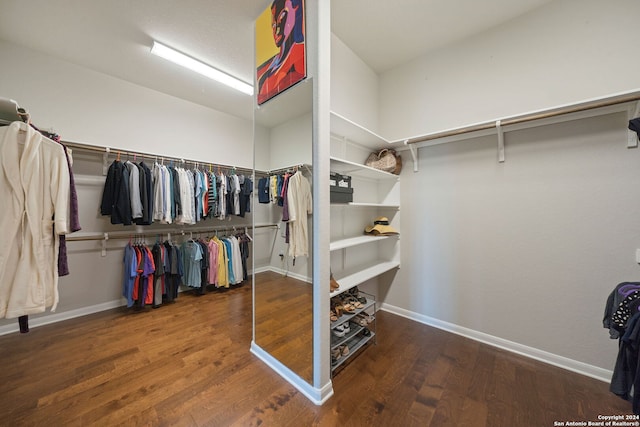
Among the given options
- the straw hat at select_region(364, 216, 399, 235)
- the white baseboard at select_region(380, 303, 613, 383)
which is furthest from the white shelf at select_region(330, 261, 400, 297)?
the white baseboard at select_region(380, 303, 613, 383)

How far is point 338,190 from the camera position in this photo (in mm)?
1859

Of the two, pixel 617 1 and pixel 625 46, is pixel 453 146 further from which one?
pixel 617 1

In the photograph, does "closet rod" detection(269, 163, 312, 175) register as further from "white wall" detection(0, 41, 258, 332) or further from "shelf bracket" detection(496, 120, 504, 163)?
"shelf bracket" detection(496, 120, 504, 163)

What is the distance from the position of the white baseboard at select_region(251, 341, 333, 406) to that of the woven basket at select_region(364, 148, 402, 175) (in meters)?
2.07

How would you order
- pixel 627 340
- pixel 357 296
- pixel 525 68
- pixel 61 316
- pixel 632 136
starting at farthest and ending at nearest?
1. pixel 61 316
2. pixel 357 296
3. pixel 525 68
4. pixel 632 136
5. pixel 627 340

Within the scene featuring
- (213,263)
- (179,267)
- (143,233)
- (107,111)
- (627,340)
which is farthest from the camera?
(213,263)

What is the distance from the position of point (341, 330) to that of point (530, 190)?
206 cm

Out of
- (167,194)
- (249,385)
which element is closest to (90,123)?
(167,194)

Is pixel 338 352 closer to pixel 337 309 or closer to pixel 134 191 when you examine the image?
pixel 337 309

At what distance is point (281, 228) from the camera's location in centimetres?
184

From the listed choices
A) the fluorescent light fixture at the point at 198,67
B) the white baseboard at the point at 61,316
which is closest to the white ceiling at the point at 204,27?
the fluorescent light fixture at the point at 198,67

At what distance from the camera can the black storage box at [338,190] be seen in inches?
71.4

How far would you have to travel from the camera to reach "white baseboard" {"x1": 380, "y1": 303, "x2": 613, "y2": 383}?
1.63 meters

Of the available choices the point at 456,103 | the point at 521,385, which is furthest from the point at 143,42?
the point at 521,385
